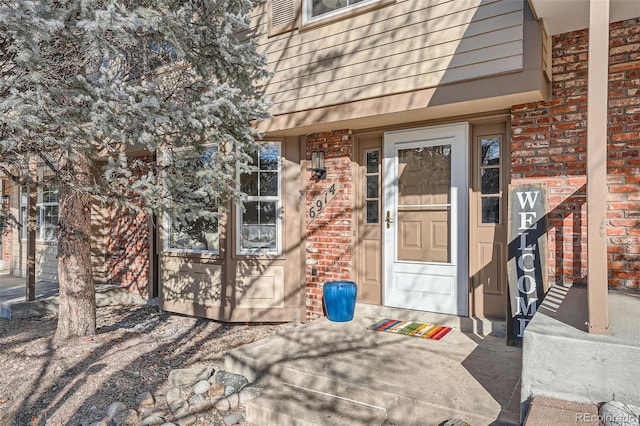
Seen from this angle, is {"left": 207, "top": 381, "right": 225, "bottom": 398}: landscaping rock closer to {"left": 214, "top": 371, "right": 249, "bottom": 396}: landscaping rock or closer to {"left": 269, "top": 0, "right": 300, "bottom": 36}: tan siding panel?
{"left": 214, "top": 371, "right": 249, "bottom": 396}: landscaping rock

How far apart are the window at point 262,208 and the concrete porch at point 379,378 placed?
5.61 feet

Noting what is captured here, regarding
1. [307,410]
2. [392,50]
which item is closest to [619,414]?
[307,410]

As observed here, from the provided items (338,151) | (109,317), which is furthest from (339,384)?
(109,317)

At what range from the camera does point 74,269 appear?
5.08 metres

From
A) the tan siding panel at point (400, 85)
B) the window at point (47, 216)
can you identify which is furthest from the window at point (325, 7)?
the window at point (47, 216)

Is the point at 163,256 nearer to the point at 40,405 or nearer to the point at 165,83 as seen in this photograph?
the point at 165,83

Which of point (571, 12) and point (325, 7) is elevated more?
point (325, 7)

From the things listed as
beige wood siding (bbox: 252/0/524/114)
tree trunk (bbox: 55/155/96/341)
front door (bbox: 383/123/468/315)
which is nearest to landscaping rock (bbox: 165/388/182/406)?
tree trunk (bbox: 55/155/96/341)

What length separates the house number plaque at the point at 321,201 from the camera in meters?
5.55

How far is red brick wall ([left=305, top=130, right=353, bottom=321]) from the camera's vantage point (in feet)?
17.9

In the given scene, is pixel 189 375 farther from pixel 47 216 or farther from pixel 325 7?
pixel 47 216

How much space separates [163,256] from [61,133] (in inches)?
124

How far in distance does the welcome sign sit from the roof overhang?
145cm

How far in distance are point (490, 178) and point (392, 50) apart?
174 centimetres
